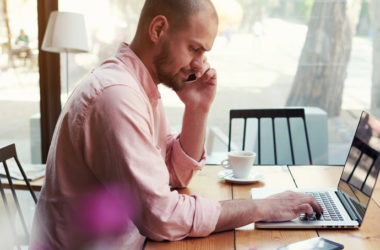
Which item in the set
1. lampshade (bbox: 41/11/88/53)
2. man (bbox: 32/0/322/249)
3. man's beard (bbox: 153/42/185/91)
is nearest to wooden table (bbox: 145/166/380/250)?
man (bbox: 32/0/322/249)

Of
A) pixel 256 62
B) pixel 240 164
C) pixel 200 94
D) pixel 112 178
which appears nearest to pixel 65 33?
pixel 256 62

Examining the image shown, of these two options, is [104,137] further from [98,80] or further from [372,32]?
[372,32]

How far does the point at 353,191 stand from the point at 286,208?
244 millimetres

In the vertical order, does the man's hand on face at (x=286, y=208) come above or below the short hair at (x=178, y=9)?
below

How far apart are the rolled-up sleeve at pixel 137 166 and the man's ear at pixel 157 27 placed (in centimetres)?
19

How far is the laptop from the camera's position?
1.23 m

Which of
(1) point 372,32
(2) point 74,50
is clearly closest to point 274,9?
(1) point 372,32

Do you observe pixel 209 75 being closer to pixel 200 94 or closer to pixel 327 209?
pixel 200 94

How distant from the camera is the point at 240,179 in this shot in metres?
1.68

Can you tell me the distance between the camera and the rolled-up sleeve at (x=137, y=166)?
1.10m

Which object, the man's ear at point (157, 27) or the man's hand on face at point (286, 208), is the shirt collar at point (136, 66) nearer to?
the man's ear at point (157, 27)

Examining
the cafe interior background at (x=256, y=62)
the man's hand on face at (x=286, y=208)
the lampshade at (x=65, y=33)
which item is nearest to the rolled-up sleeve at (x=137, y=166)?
the man's hand on face at (x=286, y=208)

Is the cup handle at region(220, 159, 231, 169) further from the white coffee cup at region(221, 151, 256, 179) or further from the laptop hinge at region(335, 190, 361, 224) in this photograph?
the laptop hinge at region(335, 190, 361, 224)

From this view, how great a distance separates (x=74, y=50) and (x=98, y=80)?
2309mm
